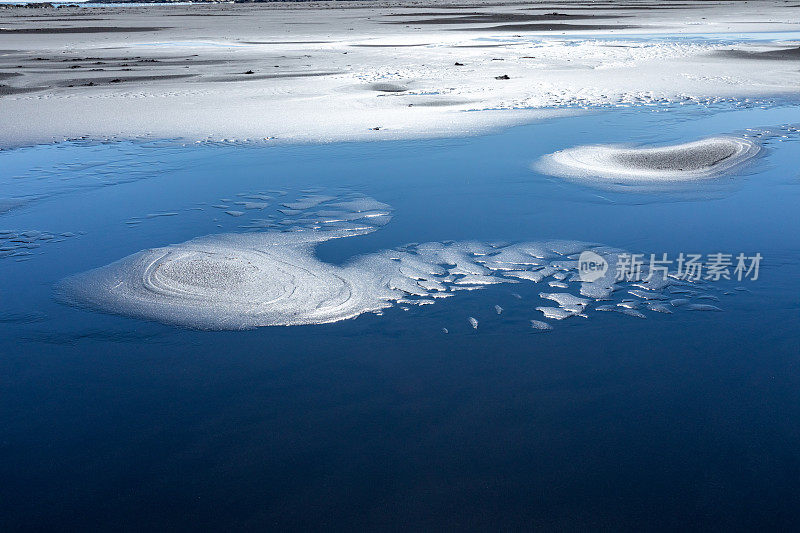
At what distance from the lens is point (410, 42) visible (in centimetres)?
2083

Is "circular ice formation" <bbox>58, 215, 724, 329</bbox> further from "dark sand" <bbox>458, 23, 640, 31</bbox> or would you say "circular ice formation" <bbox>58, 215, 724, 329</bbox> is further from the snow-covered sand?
"dark sand" <bbox>458, 23, 640, 31</bbox>

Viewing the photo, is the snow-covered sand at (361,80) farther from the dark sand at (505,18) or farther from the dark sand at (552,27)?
the dark sand at (505,18)

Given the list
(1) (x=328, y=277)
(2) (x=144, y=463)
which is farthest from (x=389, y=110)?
(2) (x=144, y=463)

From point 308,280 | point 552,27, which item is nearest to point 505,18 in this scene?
point 552,27

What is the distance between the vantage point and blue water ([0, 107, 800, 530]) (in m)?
2.48

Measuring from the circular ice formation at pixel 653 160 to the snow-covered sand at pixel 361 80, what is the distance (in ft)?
5.89

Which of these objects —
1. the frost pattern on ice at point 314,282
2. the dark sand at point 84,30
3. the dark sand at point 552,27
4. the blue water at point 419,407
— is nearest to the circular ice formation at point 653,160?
the blue water at point 419,407

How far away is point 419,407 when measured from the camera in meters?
3.03

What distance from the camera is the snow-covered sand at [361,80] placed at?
897 centimetres

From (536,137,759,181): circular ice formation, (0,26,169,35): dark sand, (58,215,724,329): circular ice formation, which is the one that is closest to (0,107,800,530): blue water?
(58,215,724,329): circular ice formation

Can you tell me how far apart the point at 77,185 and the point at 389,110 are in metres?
4.42

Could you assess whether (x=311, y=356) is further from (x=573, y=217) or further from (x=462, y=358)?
(x=573, y=217)

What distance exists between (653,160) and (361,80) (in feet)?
22.8

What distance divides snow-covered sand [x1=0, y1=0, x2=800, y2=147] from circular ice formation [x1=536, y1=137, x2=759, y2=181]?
1795mm
